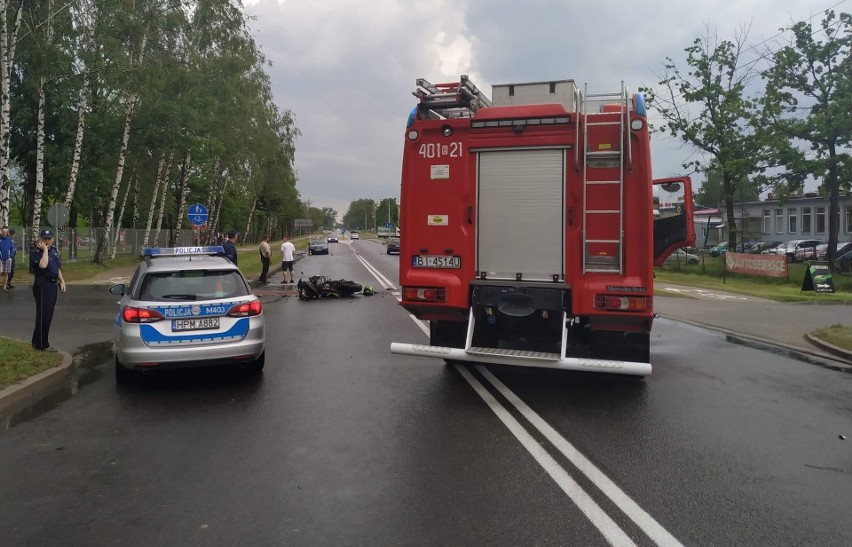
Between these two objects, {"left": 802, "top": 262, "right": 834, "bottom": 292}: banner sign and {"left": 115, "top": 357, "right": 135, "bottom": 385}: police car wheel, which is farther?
{"left": 802, "top": 262, "right": 834, "bottom": 292}: banner sign

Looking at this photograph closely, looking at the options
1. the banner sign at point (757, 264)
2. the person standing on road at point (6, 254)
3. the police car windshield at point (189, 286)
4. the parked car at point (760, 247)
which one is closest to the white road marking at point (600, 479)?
the police car windshield at point (189, 286)

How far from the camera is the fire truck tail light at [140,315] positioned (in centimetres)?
694

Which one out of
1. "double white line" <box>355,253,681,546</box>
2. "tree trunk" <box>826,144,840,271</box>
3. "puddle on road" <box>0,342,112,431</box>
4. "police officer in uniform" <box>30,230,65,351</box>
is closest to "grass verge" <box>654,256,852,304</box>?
"tree trunk" <box>826,144,840,271</box>

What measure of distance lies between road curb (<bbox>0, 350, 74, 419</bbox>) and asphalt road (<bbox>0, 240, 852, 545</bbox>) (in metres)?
0.23

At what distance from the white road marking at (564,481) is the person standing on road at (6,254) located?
53.3 feet

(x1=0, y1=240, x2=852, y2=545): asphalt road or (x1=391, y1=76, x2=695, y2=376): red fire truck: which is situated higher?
(x1=391, y1=76, x2=695, y2=376): red fire truck

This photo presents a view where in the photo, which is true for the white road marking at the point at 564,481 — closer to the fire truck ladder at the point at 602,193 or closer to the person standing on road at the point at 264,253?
the fire truck ladder at the point at 602,193

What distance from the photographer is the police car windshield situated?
7.17m

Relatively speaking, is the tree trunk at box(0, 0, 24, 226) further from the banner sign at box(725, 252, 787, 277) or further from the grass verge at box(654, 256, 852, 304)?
the banner sign at box(725, 252, 787, 277)

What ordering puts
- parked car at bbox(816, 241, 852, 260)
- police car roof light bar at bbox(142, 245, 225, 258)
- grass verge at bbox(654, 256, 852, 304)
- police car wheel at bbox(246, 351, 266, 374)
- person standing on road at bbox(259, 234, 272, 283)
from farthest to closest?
parked car at bbox(816, 241, 852, 260) → person standing on road at bbox(259, 234, 272, 283) → grass verge at bbox(654, 256, 852, 304) → police car roof light bar at bbox(142, 245, 225, 258) → police car wheel at bbox(246, 351, 266, 374)

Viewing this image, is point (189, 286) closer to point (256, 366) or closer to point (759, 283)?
point (256, 366)

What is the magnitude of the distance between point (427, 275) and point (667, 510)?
3929 millimetres

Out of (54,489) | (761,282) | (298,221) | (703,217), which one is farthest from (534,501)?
(298,221)

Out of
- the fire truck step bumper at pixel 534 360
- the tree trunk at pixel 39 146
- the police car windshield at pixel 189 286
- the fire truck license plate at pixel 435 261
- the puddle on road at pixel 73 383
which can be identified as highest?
the tree trunk at pixel 39 146
